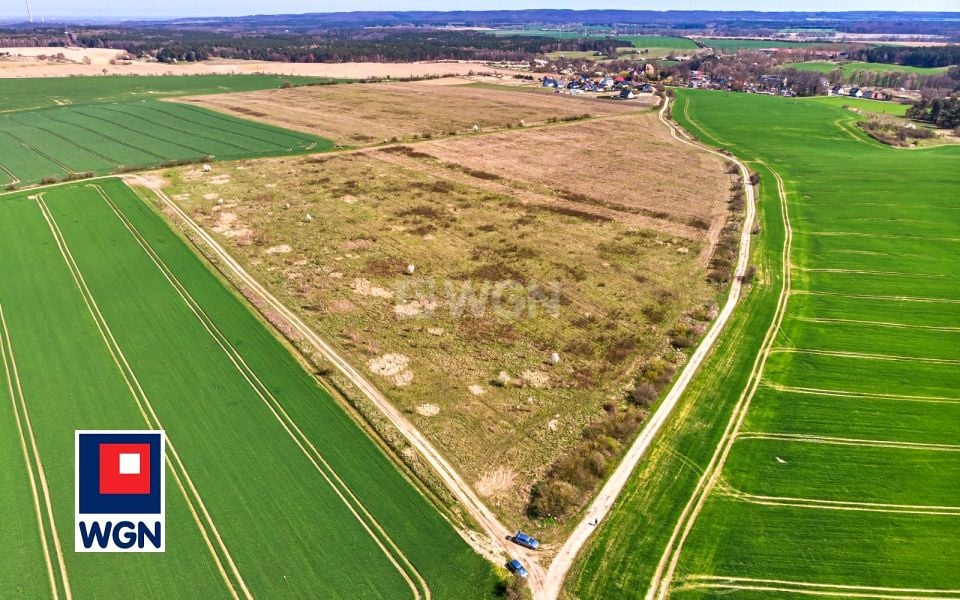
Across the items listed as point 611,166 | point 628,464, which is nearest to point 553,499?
point 628,464

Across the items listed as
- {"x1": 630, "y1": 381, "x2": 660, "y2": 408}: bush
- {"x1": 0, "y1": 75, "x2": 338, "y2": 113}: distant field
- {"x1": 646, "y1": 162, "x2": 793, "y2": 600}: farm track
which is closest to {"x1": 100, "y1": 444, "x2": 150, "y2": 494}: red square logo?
{"x1": 646, "y1": 162, "x2": 793, "y2": 600}: farm track

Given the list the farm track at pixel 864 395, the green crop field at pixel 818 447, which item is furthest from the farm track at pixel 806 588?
the farm track at pixel 864 395

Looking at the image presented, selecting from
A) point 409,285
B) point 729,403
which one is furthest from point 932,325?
point 409,285

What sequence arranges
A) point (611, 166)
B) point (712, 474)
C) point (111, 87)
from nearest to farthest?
1. point (712, 474)
2. point (611, 166)
3. point (111, 87)

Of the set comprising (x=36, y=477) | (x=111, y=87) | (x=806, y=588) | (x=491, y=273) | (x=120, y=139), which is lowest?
(x=806, y=588)

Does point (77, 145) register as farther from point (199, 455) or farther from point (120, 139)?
point (199, 455)

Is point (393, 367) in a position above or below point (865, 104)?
below

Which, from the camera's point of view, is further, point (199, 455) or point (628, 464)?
point (628, 464)

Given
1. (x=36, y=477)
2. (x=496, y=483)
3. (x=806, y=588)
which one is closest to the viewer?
(x=806, y=588)
